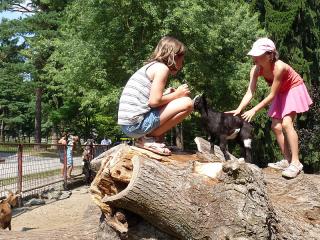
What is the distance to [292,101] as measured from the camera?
5770 millimetres

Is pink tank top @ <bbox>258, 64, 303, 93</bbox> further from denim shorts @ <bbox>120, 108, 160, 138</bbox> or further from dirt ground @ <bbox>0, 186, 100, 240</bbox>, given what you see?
dirt ground @ <bbox>0, 186, 100, 240</bbox>

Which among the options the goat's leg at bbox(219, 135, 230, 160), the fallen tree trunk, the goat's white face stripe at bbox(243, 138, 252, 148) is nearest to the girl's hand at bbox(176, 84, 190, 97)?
the fallen tree trunk

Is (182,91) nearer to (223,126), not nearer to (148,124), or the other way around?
(148,124)

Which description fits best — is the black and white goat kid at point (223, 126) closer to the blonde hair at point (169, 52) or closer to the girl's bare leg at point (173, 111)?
the girl's bare leg at point (173, 111)

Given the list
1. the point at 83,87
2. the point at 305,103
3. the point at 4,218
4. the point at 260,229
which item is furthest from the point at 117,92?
the point at 260,229

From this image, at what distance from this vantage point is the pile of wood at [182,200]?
14.1ft

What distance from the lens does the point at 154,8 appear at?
17656 mm

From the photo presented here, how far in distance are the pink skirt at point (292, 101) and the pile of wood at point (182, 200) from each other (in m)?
1.19

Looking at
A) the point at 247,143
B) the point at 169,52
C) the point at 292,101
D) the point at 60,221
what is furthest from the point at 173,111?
the point at 60,221

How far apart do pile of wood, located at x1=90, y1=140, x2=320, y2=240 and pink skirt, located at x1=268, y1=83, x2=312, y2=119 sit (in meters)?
1.19

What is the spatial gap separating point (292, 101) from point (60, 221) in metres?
6.71

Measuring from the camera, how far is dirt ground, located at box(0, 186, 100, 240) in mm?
5734

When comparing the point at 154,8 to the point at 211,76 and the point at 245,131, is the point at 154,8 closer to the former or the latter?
the point at 211,76

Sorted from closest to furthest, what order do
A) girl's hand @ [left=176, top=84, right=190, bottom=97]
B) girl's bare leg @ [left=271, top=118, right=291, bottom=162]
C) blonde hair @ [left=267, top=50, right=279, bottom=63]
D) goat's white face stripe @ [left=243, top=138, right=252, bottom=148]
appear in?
girl's hand @ [left=176, top=84, right=190, bottom=97] < blonde hair @ [left=267, top=50, right=279, bottom=63] < girl's bare leg @ [left=271, top=118, right=291, bottom=162] < goat's white face stripe @ [left=243, top=138, right=252, bottom=148]
